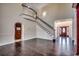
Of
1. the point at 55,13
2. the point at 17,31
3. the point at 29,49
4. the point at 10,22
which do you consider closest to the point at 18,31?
the point at 17,31

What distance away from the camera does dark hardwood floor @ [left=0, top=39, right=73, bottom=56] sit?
2.49 meters

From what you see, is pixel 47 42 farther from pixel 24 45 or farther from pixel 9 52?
pixel 9 52

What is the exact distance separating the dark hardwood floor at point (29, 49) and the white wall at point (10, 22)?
84 millimetres

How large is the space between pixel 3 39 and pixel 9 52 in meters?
0.20

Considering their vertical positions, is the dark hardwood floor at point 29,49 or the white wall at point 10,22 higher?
the white wall at point 10,22

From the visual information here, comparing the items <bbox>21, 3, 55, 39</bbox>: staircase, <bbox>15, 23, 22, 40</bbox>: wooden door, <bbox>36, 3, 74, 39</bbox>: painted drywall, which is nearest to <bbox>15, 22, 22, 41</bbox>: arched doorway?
<bbox>15, 23, 22, 40</bbox>: wooden door

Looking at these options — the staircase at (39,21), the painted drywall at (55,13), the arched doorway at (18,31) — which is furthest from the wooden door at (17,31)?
the painted drywall at (55,13)

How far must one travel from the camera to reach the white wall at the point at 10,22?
8.16 ft

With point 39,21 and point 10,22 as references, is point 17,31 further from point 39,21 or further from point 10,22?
point 39,21

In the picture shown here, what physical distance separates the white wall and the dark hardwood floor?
84 mm

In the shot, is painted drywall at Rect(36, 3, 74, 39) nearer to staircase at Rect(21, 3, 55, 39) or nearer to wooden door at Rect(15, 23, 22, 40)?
staircase at Rect(21, 3, 55, 39)

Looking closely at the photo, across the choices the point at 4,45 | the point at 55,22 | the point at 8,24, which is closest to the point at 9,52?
the point at 4,45

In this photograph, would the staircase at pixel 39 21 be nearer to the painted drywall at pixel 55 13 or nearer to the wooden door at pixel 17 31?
the painted drywall at pixel 55 13

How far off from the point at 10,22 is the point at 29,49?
0.46 m
